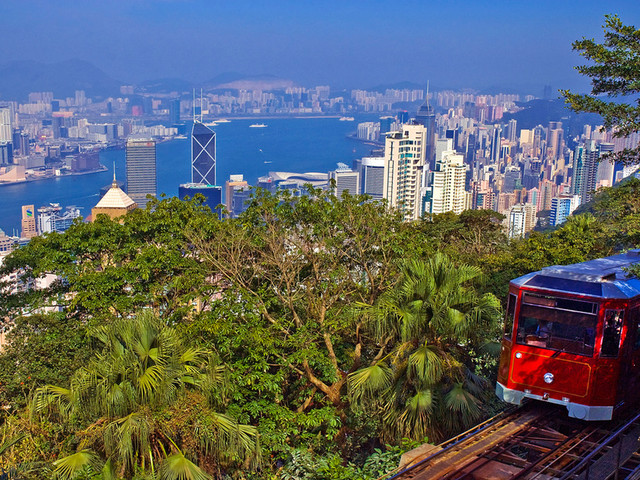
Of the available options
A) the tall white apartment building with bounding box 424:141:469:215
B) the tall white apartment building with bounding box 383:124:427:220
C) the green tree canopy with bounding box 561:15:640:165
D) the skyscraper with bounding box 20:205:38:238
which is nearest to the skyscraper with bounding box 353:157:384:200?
the tall white apartment building with bounding box 383:124:427:220

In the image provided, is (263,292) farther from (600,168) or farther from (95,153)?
(95,153)

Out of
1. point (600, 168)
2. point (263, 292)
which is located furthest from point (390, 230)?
point (600, 168)

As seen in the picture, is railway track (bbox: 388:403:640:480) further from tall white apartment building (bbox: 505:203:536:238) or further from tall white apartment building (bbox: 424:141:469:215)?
tall white apartment building (bbox: 424:141:469:215)

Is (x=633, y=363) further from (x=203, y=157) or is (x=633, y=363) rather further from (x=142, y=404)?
(x=203, y=157)

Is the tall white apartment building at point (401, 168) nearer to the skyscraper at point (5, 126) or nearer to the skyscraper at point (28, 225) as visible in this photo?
the skyscraper at point (28, 225)

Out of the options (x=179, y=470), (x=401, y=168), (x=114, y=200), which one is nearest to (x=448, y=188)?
(x=401, y=168)

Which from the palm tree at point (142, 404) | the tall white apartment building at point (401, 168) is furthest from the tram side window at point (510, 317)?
the tall white apartment building at point (401, 168)
